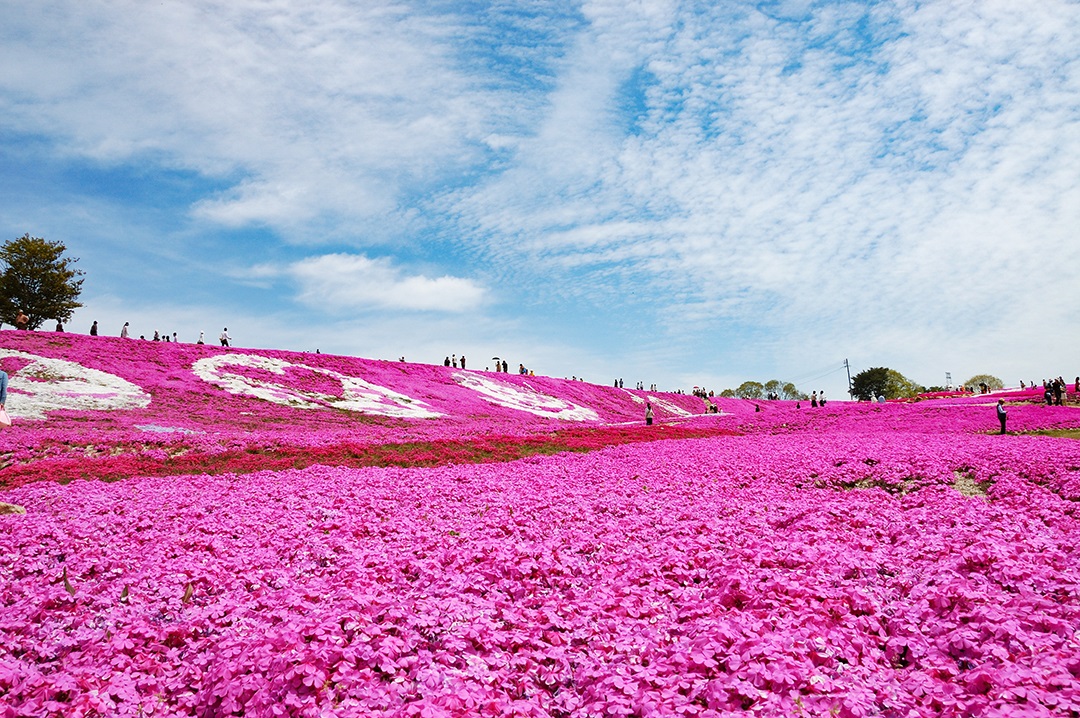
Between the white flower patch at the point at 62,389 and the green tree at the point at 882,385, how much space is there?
127011mm

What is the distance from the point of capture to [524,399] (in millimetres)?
56812

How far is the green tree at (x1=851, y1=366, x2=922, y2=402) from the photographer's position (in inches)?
4828

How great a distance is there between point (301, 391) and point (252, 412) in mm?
7487

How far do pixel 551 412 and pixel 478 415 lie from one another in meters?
9.90

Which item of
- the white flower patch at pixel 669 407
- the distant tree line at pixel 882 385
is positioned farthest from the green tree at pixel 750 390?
the white flower patch at pixel 669 407

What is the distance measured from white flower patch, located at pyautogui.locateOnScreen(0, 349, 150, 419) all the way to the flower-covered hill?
91mm

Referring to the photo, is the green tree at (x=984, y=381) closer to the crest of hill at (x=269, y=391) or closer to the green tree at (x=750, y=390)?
the green tree at (x=750, y=390)

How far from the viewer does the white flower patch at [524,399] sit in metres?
52.9

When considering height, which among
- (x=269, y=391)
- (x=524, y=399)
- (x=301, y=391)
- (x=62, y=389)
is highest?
(x=524, y=399)

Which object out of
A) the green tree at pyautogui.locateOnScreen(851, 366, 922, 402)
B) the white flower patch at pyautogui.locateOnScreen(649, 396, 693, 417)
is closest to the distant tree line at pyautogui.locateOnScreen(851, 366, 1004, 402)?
the green tree at pyautogui.locateOnScreen(851, 366, 922, 402)

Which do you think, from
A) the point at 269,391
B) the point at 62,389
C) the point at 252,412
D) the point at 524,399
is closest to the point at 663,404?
the point at 524,399

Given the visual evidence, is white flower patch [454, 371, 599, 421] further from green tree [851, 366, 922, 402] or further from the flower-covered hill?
green tree [851, 366, 922, 402]

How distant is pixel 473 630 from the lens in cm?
629

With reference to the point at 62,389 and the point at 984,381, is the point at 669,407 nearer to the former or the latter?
Answer: the point at 62,389
